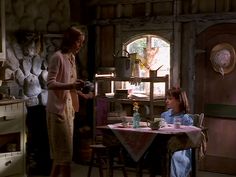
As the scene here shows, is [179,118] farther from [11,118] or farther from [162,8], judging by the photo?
[162,8]

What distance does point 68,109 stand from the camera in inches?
159

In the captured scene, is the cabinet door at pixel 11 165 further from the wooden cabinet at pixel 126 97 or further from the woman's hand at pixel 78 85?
the woman's hand at pixel 78 85

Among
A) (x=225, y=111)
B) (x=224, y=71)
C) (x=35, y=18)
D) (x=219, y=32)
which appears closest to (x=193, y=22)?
(x=219, y=32)

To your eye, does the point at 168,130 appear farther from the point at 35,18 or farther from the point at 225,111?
the point at 35,18

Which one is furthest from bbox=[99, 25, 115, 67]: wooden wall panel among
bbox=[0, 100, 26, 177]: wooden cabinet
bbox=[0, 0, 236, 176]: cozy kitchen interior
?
bbox=[0, 100, 26, 177]: wooden cabinet

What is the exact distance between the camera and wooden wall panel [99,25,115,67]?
23.3 ft

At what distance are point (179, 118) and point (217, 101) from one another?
157 cm

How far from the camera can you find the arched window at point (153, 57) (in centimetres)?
668

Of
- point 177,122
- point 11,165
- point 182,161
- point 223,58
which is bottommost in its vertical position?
point 11,165

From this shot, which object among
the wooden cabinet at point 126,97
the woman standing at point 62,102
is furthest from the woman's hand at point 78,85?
the wooden cabinet at point 126,97

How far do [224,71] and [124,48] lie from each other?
1660mm

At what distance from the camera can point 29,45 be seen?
6.36 m

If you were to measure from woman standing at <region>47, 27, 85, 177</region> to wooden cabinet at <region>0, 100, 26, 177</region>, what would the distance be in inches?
55.8

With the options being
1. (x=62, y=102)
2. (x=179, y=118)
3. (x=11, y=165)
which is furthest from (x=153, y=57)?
(x=62, y=102)
